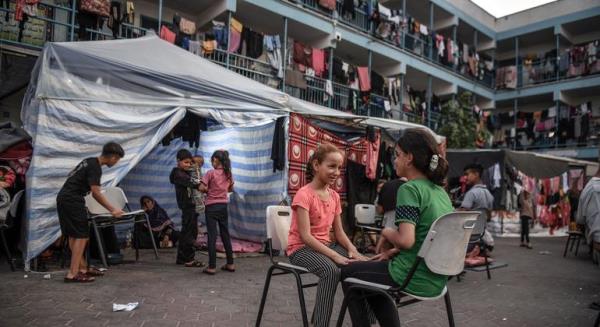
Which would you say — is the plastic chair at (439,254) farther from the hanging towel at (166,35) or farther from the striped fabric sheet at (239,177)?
the hanging towel at (166,35)

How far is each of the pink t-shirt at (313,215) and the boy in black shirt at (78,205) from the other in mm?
2817

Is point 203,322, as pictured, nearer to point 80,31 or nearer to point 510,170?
point 80,31

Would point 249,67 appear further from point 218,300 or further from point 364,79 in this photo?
point 218,300

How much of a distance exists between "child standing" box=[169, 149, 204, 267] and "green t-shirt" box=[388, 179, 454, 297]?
4.38 meters

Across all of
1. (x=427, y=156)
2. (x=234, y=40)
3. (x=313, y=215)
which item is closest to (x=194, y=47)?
(x=234, y=40)

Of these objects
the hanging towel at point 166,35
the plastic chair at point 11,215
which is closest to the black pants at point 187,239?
the plastic chair at point 11,215

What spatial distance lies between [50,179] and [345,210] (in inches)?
204

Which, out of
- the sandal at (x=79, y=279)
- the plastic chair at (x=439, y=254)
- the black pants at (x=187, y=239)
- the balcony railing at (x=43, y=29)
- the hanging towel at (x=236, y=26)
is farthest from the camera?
the hanging towel at (x=236, y=26)

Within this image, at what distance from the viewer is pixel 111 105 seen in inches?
246

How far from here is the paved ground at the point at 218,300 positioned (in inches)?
148

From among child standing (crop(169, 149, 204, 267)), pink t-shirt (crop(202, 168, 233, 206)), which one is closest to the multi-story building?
A: child standing (crop(169, 149, 204, 267))

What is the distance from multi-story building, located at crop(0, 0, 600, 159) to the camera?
10422 mm

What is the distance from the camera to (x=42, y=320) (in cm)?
355

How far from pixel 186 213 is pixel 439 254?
15.4ft
